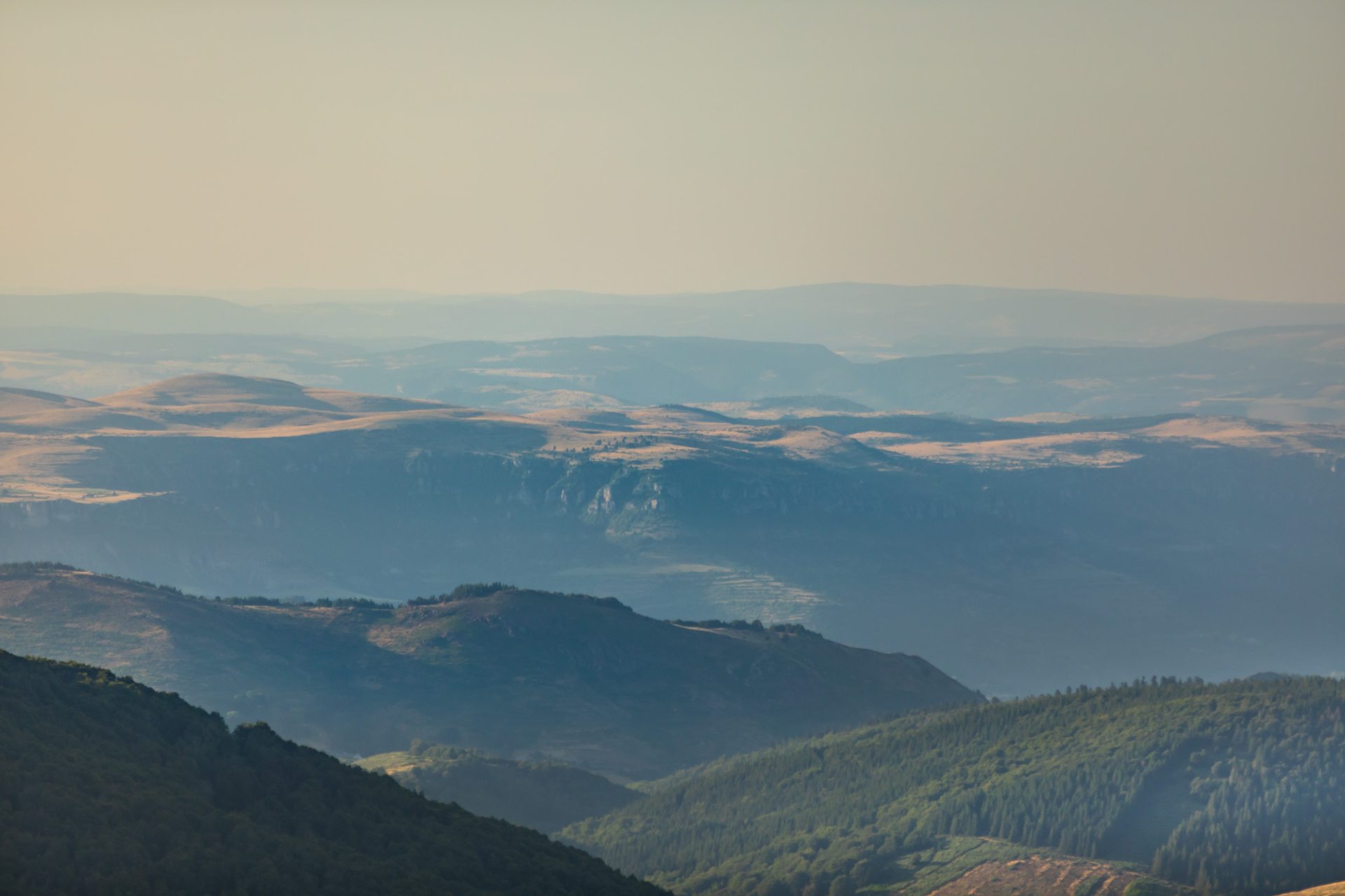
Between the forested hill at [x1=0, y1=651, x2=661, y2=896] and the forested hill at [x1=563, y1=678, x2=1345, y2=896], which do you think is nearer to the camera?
the forested hill at [x1=0, y1=651, x2=661, y2=896]

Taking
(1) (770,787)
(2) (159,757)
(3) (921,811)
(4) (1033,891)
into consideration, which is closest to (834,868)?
(3) (921,811)

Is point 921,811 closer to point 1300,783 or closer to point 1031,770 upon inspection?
point 1031,770

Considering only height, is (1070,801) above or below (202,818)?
below

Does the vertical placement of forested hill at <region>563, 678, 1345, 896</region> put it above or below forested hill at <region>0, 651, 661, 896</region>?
below

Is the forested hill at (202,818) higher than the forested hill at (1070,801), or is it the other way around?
the forested hill at (202,818)
